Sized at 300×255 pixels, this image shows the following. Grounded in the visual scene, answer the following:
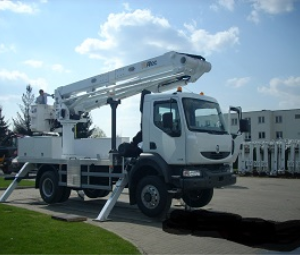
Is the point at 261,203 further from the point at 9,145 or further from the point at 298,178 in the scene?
the point at 9,145

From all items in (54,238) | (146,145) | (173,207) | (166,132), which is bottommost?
(173,207)

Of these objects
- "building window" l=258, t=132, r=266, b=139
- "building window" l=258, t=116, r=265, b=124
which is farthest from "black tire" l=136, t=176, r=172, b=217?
"building window" l=258, t=116, r=265, b=124

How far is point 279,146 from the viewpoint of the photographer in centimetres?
2736

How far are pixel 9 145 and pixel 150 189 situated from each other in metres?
26.7

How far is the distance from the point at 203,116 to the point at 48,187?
20.0 ft

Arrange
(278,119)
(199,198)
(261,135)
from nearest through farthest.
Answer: (199,198) → (278,119) → (261,135)

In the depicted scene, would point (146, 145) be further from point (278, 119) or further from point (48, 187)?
point (278, 119)

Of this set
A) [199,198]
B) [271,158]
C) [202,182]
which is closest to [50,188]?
[199,198]

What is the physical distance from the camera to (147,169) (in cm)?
1027

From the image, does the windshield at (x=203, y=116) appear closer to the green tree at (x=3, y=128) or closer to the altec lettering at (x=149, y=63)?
the altec lettering at (x=149, y=63)

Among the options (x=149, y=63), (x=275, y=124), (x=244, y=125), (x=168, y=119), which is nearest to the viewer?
(x=168, y=119)

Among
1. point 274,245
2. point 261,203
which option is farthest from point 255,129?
point 274,245

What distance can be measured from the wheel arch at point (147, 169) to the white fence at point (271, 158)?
18403 millimetres

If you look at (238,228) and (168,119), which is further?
(168,119)
